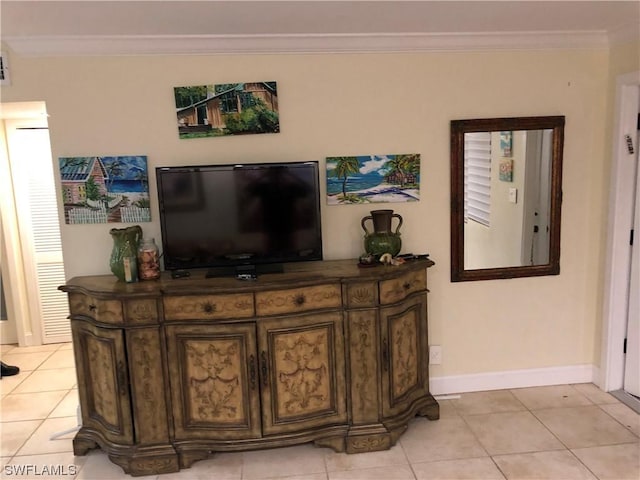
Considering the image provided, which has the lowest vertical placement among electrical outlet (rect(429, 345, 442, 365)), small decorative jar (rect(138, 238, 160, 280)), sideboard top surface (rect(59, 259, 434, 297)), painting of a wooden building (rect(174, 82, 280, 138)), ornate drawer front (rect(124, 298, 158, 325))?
electrical outlet (rect(429, 345, 442, 365))

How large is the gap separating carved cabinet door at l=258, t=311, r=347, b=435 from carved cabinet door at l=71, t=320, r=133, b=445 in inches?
28.0

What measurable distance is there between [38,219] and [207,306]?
2.55 m

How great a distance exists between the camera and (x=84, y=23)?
2.62m

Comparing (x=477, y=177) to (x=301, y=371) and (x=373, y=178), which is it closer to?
(x=373, y=178)

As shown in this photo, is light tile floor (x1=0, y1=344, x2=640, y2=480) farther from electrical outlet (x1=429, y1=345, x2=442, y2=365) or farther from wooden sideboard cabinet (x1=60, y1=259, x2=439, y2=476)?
electrical outlet (x1=429, y1=345, x2=442, y2=365)

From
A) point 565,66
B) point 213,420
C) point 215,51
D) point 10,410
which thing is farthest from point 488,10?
point 10,410

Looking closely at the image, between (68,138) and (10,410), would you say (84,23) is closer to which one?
(68,138)

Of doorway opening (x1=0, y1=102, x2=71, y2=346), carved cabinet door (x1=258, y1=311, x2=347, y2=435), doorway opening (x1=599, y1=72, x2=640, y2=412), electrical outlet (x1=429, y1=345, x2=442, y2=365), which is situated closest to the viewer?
carved cabinet door (x1=258, y1=311, x2=347, y2=435)

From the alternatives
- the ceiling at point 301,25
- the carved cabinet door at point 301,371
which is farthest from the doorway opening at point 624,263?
the carved cabinet door at point 301,371

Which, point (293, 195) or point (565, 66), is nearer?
point (293, 195)

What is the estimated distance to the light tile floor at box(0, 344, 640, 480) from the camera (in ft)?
8.99

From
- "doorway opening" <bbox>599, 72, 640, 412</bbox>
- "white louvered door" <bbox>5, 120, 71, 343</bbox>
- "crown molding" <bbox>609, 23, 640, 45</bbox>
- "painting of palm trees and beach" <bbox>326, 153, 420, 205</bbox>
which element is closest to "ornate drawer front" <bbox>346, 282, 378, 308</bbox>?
"painting of palm trees and beach" <bbox>326, 153, 420, 205</bbox>

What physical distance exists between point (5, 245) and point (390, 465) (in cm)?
354

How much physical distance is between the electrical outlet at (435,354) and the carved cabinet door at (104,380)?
1.84 meters
